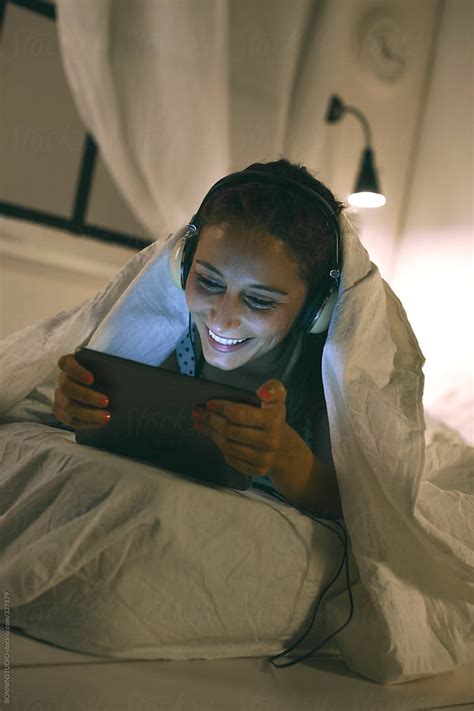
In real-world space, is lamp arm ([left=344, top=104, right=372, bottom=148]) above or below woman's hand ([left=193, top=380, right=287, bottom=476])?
above

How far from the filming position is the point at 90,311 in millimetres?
1257

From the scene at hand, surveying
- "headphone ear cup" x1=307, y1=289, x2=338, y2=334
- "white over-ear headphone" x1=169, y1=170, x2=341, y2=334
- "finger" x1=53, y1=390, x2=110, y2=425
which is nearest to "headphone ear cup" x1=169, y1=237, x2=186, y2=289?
"white over-ear headphone" x1=169, y1=170, x2=341, y2=334

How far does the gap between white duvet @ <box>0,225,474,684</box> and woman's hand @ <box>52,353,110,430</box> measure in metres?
0.04

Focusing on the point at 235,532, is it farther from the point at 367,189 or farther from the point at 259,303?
the point at 367,189

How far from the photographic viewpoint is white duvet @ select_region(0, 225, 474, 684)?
87cm

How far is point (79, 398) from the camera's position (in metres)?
0.93

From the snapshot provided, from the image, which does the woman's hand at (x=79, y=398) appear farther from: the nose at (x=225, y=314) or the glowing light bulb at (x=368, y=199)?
the glowing light bulb at (x=368, y=199)

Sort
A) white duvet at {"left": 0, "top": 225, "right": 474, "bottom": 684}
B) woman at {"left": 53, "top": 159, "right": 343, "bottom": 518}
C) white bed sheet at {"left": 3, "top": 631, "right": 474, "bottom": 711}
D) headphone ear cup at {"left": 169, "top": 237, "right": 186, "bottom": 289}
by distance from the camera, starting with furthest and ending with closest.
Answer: headphone ear cup at {"left": 169, "top": 237, "right": 186, "bottom": 289} → woman at {"left": 53, "top": 159, "right": 343, "bottom": 518} → white duvet at {"left": 0, "top": 225, "right": 474, "bottom": 684} → white bed sheet at {"left": 3, "top": 631, "right": 474, "bottom": 711}

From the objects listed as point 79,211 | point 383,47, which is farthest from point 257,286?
point 383,47

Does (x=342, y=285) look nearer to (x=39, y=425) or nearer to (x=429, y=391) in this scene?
(x=39, y=425)

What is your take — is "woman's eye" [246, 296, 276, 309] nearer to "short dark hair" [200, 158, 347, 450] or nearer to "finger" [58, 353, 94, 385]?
"short dark hair" [200, 158, 347, 450]

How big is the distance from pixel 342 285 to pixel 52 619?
0.62 meters

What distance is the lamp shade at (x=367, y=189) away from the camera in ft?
8.93

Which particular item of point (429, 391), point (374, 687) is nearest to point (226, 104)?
point (429, 391)
